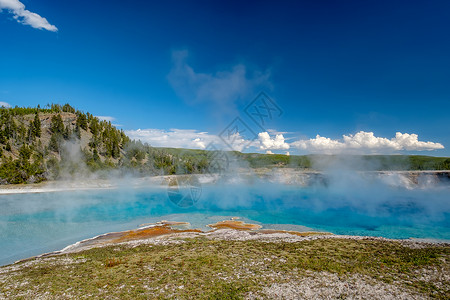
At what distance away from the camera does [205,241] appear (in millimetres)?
15805

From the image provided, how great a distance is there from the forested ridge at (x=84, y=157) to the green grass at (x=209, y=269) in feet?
176

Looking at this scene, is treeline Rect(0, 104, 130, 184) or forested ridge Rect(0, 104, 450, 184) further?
forested ridge Rect(0, 104, 450, 184)

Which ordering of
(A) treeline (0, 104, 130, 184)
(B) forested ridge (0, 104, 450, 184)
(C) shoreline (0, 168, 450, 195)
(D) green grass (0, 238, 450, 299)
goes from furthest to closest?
(B) forested ridge (0, 104, 450, 184)
(A) treeline (0, 104, 130, 184)
(C) shoreline (0, 168, 450, 195)
(D) green grass (0, 238, 450, 299)

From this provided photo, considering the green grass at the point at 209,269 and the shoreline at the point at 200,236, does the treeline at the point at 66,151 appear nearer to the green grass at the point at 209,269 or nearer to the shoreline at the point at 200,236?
the shoreline at the point at 200,236

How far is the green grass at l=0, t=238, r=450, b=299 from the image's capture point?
8336mm

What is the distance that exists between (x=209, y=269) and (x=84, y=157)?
78721 millimetres

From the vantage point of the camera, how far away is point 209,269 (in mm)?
10211

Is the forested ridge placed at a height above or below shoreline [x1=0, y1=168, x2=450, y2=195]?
above

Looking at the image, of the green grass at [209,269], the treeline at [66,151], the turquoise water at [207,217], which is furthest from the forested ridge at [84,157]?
the green grass at [209,269]

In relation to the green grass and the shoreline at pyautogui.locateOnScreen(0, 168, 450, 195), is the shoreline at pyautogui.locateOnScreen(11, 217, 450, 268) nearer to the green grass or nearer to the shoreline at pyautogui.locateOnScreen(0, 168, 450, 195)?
the green grass

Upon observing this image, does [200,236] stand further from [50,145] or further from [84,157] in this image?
[50,145]

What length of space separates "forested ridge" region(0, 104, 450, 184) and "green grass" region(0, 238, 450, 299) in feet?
176

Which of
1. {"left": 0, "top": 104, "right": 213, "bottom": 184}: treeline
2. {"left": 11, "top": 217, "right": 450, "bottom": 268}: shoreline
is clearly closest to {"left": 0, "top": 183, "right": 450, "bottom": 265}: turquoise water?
{"left": 11, "top": 217, "right": 450, "bottom": 268}: shoreline

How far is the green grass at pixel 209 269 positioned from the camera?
8336 mm
